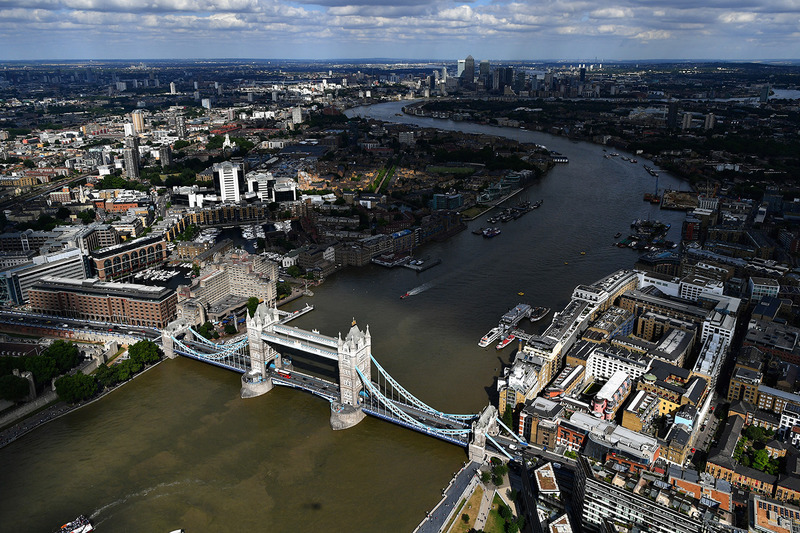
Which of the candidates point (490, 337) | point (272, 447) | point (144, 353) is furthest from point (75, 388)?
point (490, 337)

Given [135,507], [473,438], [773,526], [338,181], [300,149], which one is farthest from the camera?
[300,149]

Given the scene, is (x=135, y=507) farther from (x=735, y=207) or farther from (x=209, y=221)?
(x=735, y=207)

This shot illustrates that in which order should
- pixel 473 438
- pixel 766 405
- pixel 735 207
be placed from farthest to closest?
pixel 735 207, pixel 766 405, pixel 473 438

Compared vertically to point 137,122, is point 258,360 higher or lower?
lower

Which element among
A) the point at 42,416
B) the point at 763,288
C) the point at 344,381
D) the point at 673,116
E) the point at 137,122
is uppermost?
the point at 673,116

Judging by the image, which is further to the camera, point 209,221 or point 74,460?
point 209,221

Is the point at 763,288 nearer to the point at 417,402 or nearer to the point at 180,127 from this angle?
the point at 417,402

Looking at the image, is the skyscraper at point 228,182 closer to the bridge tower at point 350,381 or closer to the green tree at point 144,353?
the green tree at point 144,353

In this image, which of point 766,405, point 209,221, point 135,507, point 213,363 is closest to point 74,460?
point 135,507
